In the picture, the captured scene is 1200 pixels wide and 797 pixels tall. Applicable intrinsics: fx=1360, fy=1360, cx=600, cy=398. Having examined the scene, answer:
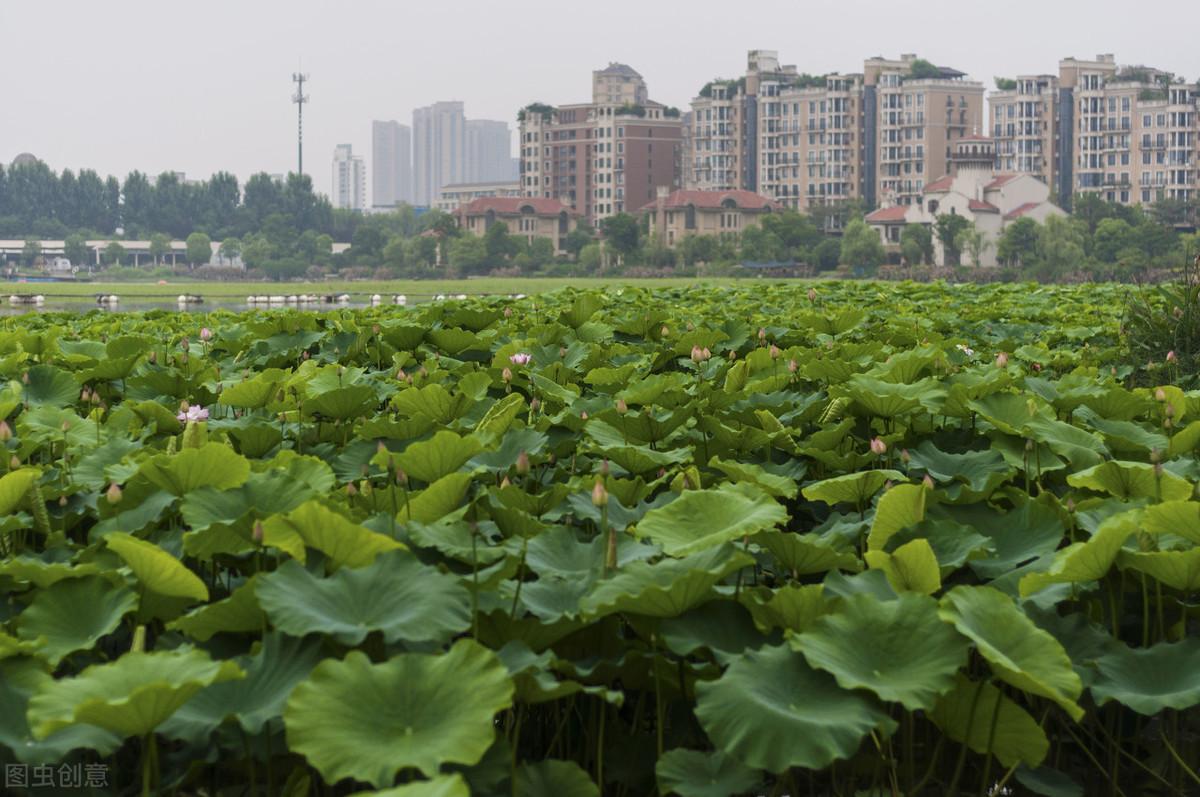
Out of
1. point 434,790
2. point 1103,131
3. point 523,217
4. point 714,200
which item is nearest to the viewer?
point 434,790

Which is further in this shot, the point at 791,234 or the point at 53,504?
the point at 791,234

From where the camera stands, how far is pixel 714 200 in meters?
76.8

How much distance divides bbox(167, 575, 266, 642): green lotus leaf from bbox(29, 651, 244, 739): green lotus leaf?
0.12 metres

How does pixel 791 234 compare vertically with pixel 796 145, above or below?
Answer: below

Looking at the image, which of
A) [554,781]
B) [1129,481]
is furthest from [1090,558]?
[554,781]

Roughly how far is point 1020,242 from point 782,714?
6445cm

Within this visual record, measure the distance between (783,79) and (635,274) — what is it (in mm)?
25683

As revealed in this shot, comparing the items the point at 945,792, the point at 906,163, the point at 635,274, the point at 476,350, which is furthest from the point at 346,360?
the point at 906,163

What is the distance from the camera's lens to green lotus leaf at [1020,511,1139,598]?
1512 mm

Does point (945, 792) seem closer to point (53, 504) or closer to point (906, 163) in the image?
point (53, 504)

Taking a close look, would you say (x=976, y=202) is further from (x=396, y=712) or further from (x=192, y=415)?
(x=396, y=712)

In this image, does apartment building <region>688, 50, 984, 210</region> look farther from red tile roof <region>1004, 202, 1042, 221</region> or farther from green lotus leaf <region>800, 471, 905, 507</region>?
green lotus leaf <region>800, 471, 905, 507</region>

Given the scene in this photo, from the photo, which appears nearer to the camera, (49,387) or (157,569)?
(157,569)

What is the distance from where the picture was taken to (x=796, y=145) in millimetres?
88250
